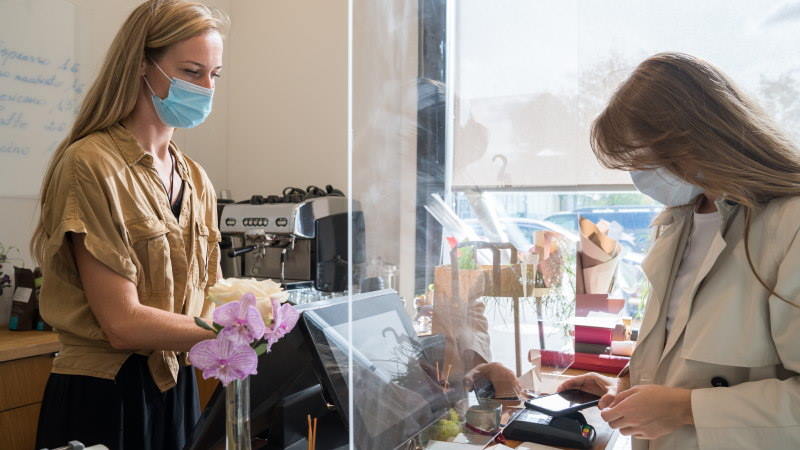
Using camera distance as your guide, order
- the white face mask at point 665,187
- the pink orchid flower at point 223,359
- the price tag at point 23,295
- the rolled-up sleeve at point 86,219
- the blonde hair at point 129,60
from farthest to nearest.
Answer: the price tag at point 23,295
the blonde hair at point 129,60
the rolled-up sleeve at point 86,219
the white face mask at point 665,187
the pink orchid flower at point 223,359

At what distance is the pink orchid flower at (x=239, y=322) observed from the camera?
71 cm

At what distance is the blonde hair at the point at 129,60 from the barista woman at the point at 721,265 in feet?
2.95

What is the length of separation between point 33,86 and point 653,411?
8.54 feet

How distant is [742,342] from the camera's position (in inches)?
34.3

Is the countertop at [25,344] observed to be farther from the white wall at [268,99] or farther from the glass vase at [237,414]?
the glass vase at [237,414]

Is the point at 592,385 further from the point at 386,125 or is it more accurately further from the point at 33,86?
the point at 33,86

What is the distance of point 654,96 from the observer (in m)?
0.93

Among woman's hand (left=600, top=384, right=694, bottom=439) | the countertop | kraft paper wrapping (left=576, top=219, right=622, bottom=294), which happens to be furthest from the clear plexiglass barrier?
the countertop

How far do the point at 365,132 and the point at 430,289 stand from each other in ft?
0.97

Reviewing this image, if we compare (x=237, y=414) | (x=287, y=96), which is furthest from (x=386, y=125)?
(x=287, y=96)

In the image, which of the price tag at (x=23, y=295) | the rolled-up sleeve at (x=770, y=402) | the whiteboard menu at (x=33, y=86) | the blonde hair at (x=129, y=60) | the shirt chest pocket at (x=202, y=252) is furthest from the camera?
the whiteboard menu at (x=33, y=86)

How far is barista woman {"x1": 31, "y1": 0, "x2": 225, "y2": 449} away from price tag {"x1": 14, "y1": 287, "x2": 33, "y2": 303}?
1.06m

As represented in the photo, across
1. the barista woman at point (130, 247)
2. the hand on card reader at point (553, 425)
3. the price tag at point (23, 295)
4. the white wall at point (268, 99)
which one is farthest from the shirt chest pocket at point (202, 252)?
the white wall at point (268, 99)

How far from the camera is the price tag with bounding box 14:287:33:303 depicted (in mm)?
2137
